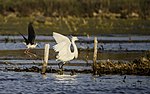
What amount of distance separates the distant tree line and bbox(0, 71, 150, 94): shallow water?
174 feet

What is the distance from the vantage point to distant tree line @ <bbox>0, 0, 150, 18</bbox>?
81.4m

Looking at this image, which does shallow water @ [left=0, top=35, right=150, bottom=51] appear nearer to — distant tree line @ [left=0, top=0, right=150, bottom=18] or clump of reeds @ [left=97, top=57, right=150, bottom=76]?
clump of reeds @ [left=97, top=57, right=150, bottom=76]

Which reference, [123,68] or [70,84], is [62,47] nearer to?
[123,68]

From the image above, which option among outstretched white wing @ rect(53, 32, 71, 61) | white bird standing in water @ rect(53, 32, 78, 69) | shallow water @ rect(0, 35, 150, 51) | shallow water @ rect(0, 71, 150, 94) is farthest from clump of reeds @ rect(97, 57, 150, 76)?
shallow water @ rect(0, 35, 150, 51)

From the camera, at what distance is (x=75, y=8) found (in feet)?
289

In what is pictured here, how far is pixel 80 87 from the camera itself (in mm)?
22859

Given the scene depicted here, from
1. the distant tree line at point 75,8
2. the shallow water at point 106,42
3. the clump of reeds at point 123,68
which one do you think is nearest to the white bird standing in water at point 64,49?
the clump of reeds at point 123,68

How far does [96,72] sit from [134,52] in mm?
10583

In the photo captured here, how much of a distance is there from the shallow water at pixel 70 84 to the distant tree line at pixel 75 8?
53019 millimetres

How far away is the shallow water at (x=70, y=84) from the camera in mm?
21984

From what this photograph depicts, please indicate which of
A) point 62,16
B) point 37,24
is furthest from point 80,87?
point 62,16

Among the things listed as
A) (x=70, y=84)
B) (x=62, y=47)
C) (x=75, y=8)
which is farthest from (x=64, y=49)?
(x=75, y=8)

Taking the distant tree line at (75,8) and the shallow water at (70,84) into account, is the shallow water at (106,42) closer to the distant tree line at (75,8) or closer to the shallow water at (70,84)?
the shallow water at (70,84)

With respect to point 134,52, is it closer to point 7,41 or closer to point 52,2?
point 7,41
